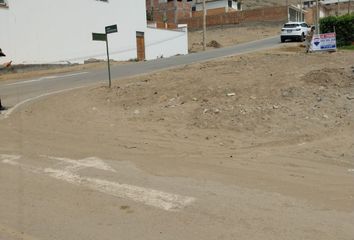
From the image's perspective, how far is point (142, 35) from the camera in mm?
46438

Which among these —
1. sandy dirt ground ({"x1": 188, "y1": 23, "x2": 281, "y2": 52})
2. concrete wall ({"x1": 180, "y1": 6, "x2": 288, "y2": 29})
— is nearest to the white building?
sandy dirt ground ({"x1": 188, "y1": 23, "x2": 281, "y2": 52})

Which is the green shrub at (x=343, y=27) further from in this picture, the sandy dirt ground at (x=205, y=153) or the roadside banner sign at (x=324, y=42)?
the sandy dirt ground at (x=205, y=153)

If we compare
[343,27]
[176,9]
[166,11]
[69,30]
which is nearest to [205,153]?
[343,27]

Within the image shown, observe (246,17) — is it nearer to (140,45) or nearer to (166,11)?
(166,11)

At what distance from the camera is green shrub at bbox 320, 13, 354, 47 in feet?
103

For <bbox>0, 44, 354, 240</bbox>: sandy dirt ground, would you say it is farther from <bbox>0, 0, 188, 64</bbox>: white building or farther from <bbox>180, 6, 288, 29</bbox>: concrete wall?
<bbox>180, 6, 288, 29</bbox>: concrete wall

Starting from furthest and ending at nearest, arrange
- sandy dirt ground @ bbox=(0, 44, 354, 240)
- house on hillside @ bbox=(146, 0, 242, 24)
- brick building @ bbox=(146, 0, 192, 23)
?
house on hillside @ bbox=(146, 0, 242, 24), brick building @ bbox=(146, 0, 192, 23), sandy dirt ground @ bbox=(0, 44, 354, 240)

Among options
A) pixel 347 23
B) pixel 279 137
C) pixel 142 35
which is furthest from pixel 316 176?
pixel 142 35

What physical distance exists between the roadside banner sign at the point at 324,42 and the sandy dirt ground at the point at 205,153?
6536mm

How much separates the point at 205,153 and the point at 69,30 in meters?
29.5

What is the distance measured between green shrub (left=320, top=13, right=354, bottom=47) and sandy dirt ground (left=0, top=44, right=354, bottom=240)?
17.2m

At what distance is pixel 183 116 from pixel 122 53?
32.3 meters

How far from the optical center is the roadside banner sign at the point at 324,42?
21.7 meters

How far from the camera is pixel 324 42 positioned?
72.1 feet
